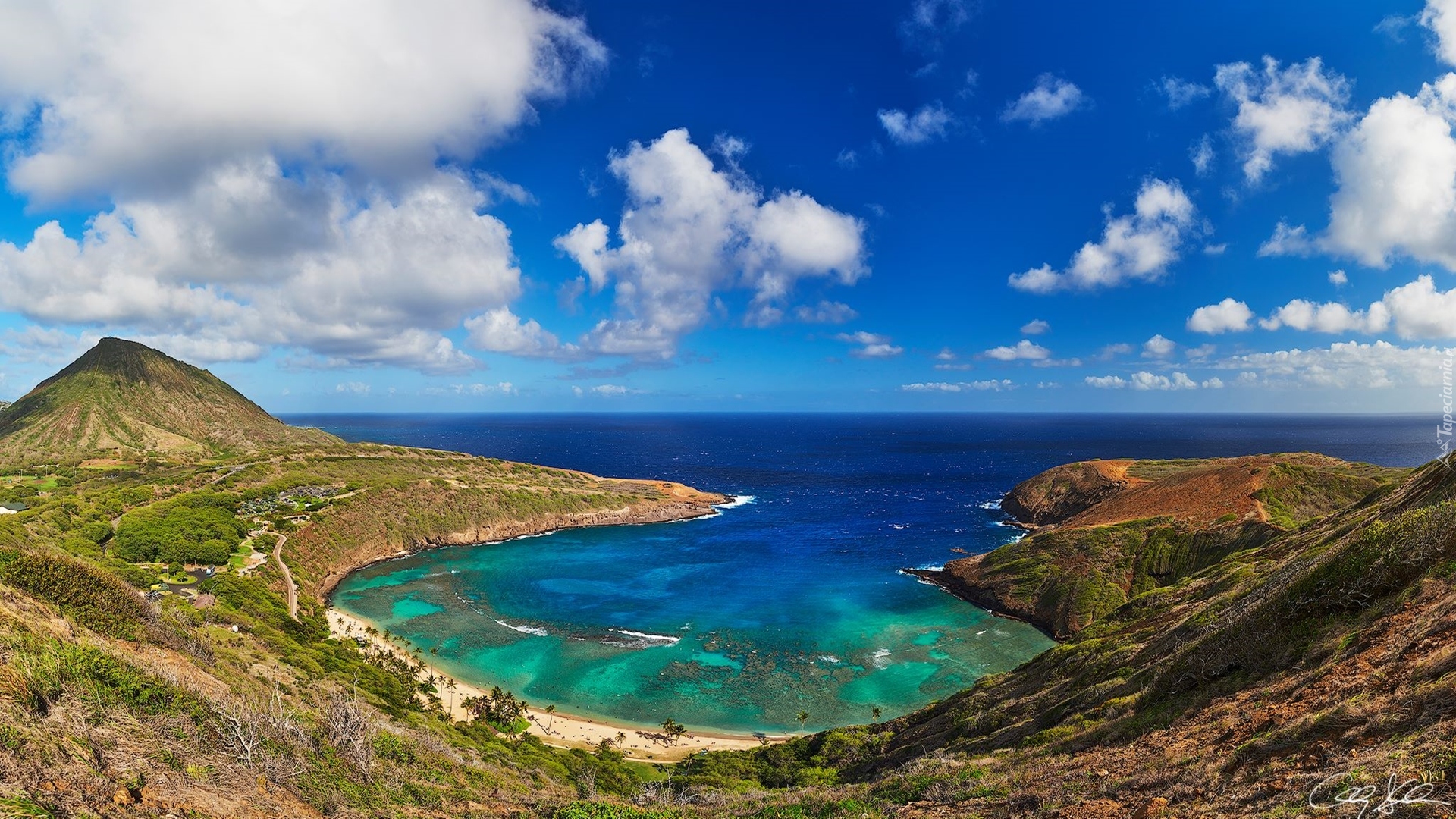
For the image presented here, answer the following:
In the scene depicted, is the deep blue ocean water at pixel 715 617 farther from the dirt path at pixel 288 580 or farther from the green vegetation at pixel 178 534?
the green vegetation at pixel 178 534

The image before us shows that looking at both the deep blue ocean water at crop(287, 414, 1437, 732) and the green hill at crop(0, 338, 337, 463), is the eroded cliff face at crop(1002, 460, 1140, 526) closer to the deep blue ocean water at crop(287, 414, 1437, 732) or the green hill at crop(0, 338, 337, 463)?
the deep blue ocean water at crop(287, 414, 1437, 732)

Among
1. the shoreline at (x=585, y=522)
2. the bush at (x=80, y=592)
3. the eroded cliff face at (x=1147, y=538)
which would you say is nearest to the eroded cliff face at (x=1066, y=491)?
the eroded cliff face at (x=1147, y=538)

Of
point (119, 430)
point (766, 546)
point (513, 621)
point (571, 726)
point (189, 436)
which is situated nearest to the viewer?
point (571, 726)

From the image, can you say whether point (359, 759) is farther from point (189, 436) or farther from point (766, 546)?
point (189, 436)

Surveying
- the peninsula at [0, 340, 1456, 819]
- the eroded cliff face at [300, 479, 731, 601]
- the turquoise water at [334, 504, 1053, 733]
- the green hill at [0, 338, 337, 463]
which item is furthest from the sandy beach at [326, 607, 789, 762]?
the green hill at [0, 338, 337, 463]

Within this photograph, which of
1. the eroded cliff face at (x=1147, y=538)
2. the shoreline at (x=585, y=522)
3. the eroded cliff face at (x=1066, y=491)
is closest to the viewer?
the eroded cliff face at (x=1147, y=538)

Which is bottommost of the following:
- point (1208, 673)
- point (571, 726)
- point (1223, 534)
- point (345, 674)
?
point (571, 726)

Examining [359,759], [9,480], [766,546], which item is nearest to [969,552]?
[766,546]
